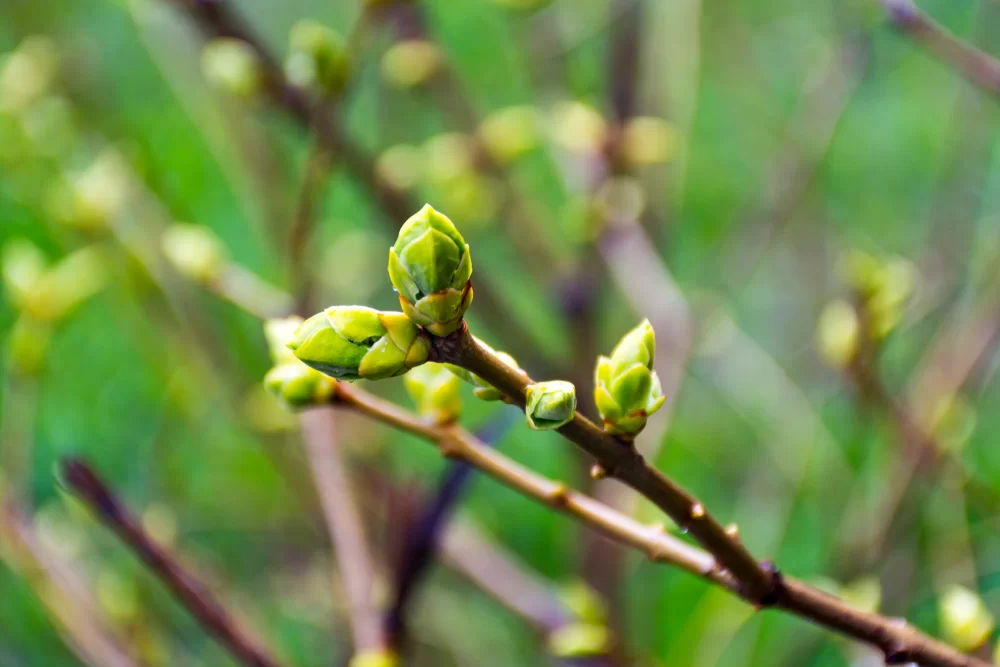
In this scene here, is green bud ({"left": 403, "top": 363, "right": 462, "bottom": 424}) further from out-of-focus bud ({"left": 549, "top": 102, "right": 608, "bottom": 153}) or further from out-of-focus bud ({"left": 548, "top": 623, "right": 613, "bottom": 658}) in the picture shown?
out-of-focus bud ({"left": 549, "top": 102, "right": 608, "bottom": 153})

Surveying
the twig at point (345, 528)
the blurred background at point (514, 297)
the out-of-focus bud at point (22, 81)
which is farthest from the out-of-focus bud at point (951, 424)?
the out-of-focus bud at point (22, 81)

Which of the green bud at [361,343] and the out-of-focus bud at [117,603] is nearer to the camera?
the green bud at [361,343]

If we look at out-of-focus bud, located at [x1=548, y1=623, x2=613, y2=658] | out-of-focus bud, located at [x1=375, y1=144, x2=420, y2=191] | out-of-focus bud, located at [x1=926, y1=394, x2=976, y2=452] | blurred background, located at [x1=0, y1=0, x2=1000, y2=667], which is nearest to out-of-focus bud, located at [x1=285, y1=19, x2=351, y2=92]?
blurred background, located at [x1=0, y1=0, x2=1000, y2=667]

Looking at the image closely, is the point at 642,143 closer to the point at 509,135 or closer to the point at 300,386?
the point at 509,135

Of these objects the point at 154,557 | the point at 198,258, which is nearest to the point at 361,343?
the point at 154,557

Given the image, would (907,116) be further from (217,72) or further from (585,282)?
(217,72)

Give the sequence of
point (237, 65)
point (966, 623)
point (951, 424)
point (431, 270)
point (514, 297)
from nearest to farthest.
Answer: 1. point (431, 270)
2. point (966, 623)
3. point (237, 65)
4. point (951, 424)
5. point (514, 297)

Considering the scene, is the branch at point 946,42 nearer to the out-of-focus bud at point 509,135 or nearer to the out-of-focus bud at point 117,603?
the out-of-focus bud at point 509,135

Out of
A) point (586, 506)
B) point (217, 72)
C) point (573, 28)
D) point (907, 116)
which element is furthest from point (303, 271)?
point (907, 116)
